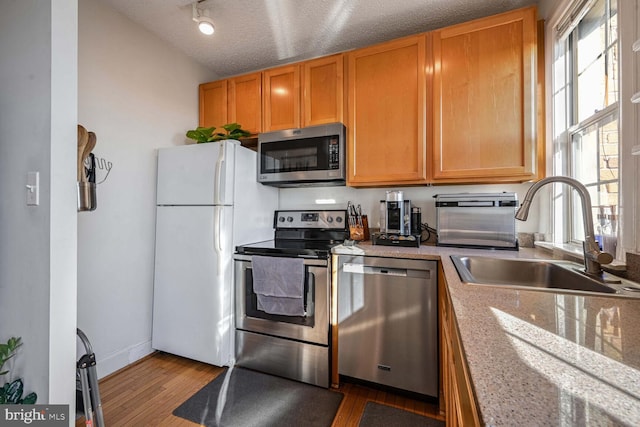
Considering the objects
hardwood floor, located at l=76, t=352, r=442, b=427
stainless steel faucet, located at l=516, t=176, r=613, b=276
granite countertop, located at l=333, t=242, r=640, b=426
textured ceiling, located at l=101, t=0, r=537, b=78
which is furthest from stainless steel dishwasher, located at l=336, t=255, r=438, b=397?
textured ceiling, located at l=101, t=0, r=537, b=78

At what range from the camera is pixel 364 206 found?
2326 mm

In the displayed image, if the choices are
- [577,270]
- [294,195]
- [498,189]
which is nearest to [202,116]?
[294,195]

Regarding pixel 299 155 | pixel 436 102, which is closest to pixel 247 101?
pixel 299 155

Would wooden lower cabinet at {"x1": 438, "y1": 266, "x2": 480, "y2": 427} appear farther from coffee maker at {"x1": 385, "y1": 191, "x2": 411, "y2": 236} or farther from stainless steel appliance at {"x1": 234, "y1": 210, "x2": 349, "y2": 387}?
stainless steel appliance at {"x1": 234, "y1": 210, "x2": 349, "y2": 387}

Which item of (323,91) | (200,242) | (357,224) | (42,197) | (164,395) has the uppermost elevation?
(323,91)

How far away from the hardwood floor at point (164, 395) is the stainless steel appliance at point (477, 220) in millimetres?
1052

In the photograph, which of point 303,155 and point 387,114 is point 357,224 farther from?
point 387,114

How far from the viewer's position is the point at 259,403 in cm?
159

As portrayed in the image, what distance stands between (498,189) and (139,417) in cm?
273

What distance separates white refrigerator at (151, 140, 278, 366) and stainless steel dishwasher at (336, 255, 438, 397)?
33.5 inches

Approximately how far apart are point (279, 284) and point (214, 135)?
1.50 metres

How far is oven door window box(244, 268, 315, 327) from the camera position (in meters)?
1.77

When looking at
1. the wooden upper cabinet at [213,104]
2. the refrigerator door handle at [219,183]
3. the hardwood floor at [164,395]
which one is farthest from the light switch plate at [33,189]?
the wooden upper cabinet at [213,104]

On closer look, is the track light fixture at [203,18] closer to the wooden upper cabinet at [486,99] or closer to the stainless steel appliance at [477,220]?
the wooden upper cabinet at [486,99]
